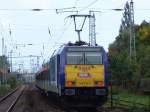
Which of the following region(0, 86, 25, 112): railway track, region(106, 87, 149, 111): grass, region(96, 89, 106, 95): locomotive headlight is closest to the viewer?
region(106, 87, 149, 111): grass

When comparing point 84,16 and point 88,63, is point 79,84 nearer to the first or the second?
point 88,63

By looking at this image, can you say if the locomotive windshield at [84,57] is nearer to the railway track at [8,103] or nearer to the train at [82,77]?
the train at [82,77]

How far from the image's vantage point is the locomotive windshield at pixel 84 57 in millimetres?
28703

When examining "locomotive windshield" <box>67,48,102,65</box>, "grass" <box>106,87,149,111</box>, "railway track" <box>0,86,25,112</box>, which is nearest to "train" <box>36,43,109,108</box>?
"locomotive windshield" <box>67,48,102,65</box>

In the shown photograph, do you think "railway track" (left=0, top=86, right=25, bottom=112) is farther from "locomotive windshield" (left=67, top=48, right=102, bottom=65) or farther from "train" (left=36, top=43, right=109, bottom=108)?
"locomotive windshield" (left=67, top=48, right=102, bottom=65)

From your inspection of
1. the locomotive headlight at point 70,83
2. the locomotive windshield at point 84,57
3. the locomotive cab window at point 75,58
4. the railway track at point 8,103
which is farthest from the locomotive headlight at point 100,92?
the railway track at point 8,103

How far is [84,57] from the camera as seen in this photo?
28828 mm

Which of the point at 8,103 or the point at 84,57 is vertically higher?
the point at 84,57

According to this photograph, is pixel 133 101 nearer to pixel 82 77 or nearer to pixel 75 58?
pixel 82 77

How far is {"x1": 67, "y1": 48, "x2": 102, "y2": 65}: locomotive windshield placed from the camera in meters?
28.7

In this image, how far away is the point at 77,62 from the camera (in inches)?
1127

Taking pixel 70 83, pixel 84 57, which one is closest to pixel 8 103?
pixel 84 57

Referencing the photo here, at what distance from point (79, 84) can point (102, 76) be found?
127cm

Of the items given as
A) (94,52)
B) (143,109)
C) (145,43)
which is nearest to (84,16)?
(94,52)
